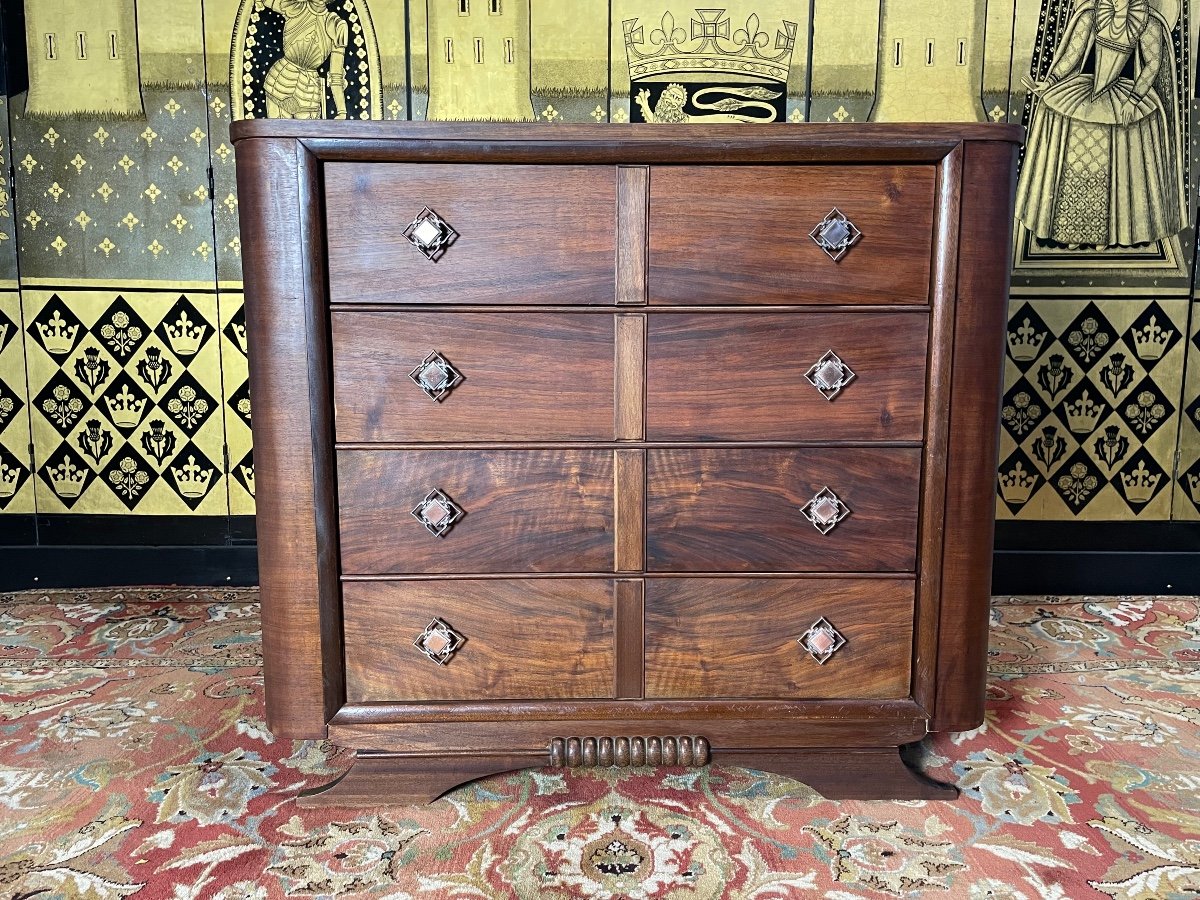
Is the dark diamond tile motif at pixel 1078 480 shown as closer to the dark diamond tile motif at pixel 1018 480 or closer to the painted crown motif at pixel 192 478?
the dark diamond tile motif at pixel 1018 480

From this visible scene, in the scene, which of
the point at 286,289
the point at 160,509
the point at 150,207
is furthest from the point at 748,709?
the point at 150,207

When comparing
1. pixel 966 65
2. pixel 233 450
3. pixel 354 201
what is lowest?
pixel 233 450

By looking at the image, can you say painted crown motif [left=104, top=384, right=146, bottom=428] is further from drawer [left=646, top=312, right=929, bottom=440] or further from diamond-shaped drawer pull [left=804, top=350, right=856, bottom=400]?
diamond-shaped drawer pull [left=804, top=350, right=856, bottom=400]

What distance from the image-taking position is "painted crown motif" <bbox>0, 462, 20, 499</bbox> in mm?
2590

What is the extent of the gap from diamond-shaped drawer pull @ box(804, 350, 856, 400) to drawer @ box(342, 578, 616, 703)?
51cm

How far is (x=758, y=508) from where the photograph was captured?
1479 mm

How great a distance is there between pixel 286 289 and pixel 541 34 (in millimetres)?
1450

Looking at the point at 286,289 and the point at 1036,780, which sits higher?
the point at 286,289

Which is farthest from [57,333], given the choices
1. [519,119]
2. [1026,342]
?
[1026,342]

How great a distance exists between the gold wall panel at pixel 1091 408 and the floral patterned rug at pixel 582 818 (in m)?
0.73

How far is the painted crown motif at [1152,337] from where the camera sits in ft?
8.36

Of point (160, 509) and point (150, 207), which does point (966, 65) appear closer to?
point (150, 207)

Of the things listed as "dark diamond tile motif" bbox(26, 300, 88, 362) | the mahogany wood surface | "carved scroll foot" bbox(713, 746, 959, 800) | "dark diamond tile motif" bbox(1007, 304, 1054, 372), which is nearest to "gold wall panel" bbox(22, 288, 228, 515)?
"dark diamond tile motif" bbox(26, 300, 88, 362)

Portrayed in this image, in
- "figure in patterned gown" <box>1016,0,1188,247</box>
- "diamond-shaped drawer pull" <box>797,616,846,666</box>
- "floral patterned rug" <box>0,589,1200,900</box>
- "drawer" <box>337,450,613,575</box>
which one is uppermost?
"figure in patterned gown" <box>1016,0,1188,247</box>
